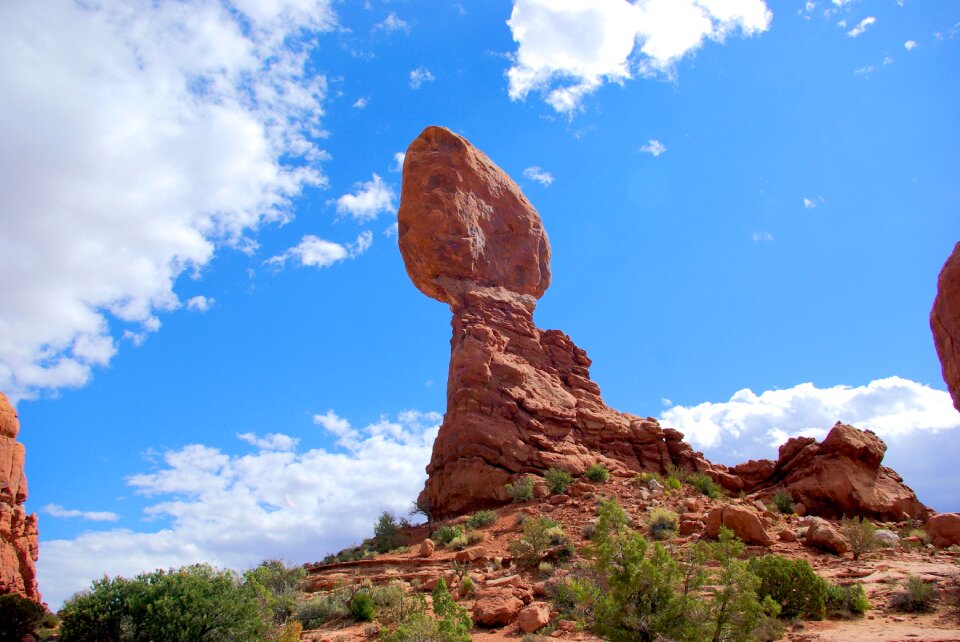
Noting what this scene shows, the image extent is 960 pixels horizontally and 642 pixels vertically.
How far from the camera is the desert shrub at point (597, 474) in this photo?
2306cm

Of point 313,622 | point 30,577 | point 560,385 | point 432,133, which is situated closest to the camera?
point 313,622

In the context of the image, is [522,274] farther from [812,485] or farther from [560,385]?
[812,485]

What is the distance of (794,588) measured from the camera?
1277cm

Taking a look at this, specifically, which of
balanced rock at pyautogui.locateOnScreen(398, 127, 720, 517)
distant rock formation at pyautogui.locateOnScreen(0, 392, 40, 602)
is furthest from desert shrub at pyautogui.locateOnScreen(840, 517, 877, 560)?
distant rock formation at pyautogui.locateOnScreen(0, 392, 40, 602)

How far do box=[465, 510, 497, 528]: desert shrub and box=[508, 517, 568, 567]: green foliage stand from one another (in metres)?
2.82

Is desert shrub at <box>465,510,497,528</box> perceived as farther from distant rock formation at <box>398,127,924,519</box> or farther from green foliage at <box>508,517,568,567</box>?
green foliage at <box>508,517,568,567</box>

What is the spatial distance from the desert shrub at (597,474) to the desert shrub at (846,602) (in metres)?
10.3

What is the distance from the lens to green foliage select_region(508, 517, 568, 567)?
16.9 metres

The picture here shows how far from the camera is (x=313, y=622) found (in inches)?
588

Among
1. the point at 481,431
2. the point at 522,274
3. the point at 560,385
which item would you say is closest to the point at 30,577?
the point at 481,431

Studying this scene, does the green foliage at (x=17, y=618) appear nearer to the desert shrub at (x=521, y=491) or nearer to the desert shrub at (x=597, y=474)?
the desert shrub at (x=521, y=491)

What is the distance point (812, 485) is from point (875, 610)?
456 inches

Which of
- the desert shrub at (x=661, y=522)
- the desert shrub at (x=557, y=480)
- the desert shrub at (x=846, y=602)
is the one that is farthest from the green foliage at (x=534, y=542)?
the desert shrub at (x=846, y=602)

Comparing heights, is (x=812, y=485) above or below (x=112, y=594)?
above
